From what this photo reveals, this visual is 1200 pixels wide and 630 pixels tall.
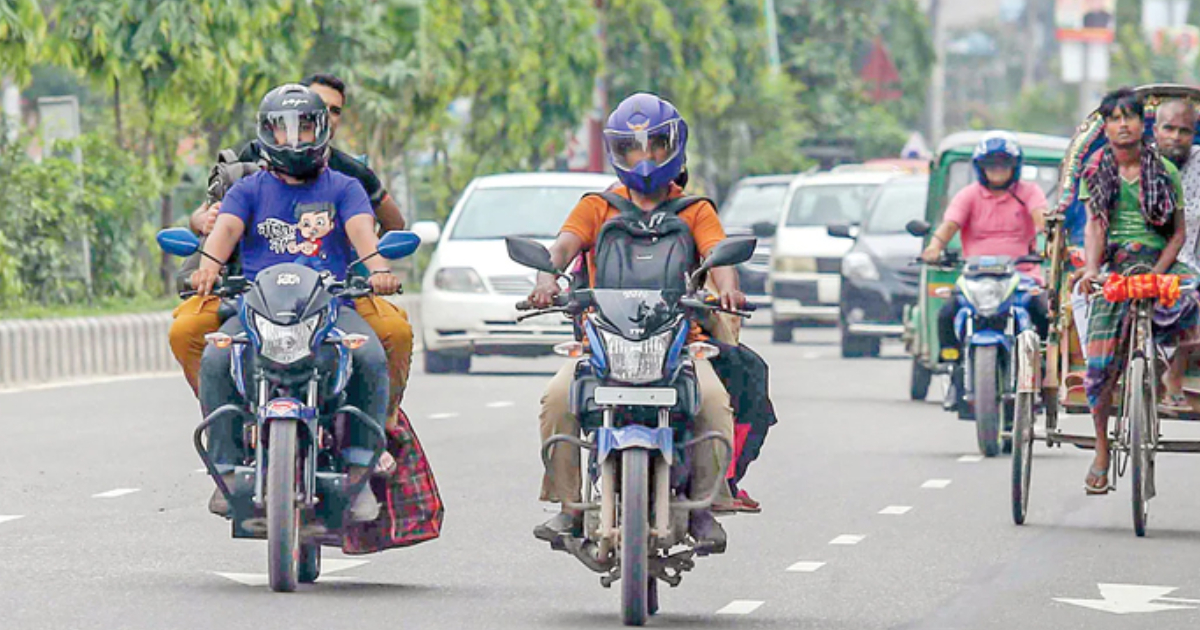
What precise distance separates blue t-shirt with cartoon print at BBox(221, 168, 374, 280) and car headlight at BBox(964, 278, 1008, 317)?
7107mm

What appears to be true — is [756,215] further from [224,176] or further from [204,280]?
[204,280]

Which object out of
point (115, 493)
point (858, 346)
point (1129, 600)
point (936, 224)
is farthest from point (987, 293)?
point (858, 346)

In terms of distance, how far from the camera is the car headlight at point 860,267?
2541 centimetres

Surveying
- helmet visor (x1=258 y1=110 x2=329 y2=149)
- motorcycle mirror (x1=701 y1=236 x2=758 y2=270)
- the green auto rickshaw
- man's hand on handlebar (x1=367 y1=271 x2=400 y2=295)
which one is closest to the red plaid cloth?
man's hand on handlebar (x1=367 y1=271 x2=400 y2=295)

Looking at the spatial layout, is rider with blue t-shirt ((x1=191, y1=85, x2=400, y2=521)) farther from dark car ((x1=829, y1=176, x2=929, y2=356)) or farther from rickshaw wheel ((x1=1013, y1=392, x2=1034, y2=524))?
dark car ((x1=829, y1=176, x2=929, y2=356))

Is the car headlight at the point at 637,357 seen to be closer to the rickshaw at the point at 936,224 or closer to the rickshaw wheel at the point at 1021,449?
the rickshaw wheel at the point at 1021,449

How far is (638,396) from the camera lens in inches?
346

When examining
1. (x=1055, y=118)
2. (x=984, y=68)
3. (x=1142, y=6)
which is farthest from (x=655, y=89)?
(x=984, y=68)

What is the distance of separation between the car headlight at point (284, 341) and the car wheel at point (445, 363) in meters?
14.1

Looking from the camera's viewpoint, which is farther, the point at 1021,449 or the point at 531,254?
the point at 1021,449

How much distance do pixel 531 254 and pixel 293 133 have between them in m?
1.17

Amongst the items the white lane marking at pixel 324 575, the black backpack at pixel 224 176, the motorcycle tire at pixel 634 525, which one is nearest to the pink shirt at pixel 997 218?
the white lane marking at pixel 324 575

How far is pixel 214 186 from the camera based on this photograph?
10594mm

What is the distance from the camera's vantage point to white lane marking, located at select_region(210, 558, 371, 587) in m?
10.0
